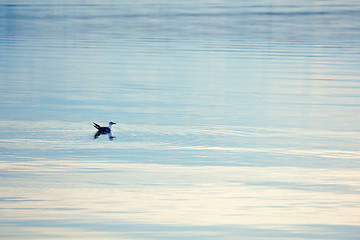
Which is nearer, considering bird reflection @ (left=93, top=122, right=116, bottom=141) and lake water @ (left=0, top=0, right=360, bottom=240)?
lake water @ (left=0, top=0, right=360, bottom=240)

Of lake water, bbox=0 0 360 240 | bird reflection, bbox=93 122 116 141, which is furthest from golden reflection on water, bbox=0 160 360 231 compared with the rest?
bird reflection, bbox=93 122 116 141

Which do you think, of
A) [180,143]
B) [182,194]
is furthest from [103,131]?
[182,194]

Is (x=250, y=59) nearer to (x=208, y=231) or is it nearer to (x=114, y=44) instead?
(x=114, y=44)

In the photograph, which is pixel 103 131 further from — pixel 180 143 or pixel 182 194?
pixel 182 194

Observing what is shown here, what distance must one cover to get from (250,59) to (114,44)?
760 centimetres

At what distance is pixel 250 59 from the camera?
2597 centimetres

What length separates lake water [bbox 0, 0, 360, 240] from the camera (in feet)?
30.0

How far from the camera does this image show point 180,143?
1306 cm

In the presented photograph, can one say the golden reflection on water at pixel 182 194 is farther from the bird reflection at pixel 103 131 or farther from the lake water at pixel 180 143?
the bird reflection at pixel 103 131

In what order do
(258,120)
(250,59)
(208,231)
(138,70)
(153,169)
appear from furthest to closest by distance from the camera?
(250,59), (138,70), (258,120), (153,169), (208,231)

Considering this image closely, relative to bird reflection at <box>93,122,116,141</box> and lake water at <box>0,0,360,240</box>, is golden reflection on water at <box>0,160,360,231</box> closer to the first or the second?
lake water at <box>0,0,360,240</box>

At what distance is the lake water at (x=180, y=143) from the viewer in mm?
9141

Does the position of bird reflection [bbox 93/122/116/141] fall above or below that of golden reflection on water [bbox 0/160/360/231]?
above

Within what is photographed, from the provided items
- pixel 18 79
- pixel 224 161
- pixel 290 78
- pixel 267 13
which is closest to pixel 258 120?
pixel 224 161
